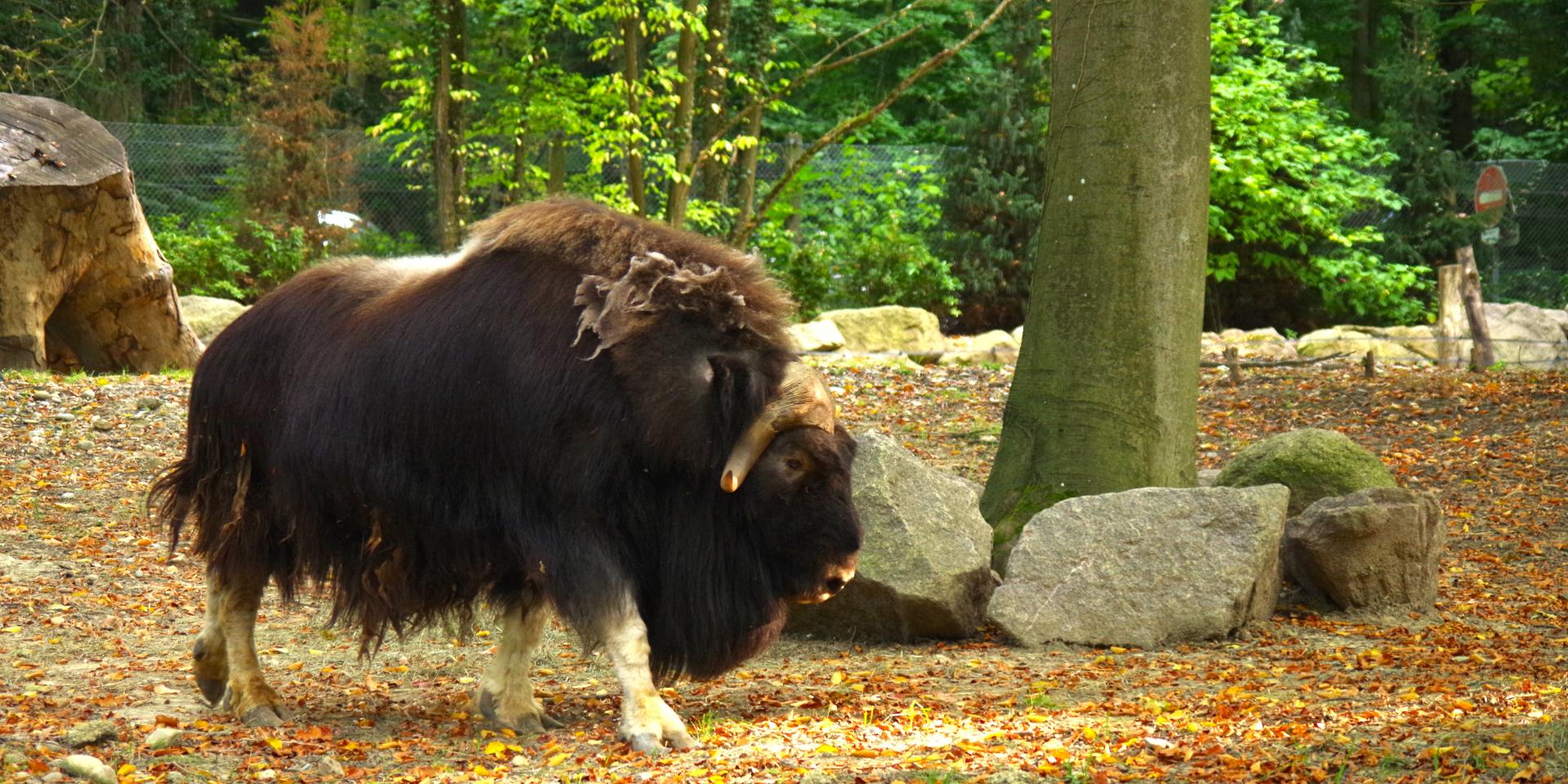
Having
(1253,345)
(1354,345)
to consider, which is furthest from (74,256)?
(1354,345)

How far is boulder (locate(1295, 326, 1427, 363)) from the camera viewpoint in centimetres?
1666

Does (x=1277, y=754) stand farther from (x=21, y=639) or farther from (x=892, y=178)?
(x=892, y=178)

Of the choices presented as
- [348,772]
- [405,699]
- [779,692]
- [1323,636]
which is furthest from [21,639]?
[1323,636]

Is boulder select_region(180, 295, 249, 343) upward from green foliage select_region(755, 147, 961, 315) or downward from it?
downward

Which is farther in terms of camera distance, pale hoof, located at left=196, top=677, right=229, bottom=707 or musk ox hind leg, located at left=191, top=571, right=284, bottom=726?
pale hoof, located at left=196, top=677, right=229, bottom=707

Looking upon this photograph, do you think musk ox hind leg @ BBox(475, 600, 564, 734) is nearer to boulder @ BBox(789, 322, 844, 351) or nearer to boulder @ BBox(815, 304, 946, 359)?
boulder @ BBox(789, 322, 844, 351)

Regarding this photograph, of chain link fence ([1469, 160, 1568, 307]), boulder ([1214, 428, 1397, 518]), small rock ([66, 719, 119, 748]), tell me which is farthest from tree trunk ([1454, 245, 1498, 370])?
small rock ([66, 719, 119, 748])

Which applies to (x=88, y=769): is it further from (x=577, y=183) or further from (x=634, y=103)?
(x=577, y=183)

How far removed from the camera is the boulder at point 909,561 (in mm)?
6473

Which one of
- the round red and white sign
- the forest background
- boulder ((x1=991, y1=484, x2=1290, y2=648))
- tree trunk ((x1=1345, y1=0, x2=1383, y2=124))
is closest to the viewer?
boulder ((x1=991, y1=484, x2=1290, y2=648))

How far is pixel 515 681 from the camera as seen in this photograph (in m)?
5.26

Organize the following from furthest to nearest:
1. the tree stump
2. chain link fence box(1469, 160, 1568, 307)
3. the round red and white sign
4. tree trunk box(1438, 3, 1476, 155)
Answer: tree trunk box(1438, 3, 1476, 155) → chain link fence box(1469, 160, 1568, 307) → the round red and white sign → the tree stump

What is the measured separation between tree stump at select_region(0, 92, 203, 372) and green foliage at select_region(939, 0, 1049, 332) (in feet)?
33.2

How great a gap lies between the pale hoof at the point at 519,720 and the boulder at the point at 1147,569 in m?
2.10
